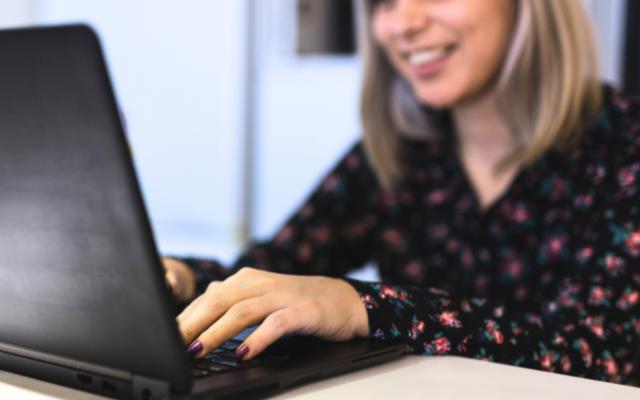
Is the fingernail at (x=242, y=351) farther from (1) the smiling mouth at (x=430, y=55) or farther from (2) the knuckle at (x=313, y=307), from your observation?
(1) the smiling mouth at (x=430, y=55)

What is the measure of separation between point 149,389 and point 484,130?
3.05ft

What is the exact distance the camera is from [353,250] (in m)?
1.39

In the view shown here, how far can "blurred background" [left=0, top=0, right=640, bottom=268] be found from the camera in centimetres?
232

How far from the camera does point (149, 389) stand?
478 millimetres

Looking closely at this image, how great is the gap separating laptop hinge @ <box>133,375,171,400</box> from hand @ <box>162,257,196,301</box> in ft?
1.23

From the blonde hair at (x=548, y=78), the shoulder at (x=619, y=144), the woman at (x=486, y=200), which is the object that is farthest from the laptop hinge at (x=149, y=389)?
the blonde hair at (x=548, y=78)

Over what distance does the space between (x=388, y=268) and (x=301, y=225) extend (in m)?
0.17

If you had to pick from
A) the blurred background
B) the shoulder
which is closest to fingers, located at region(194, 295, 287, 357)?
the shoulder

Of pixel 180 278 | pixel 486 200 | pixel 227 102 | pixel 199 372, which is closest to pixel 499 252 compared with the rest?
pixel 486 200

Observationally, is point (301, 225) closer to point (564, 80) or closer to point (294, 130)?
point (564, 80)

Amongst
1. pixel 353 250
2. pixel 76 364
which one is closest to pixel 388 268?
pixel 353 250

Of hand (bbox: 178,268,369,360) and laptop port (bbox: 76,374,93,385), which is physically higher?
laptop port (bbox: 76,374,93,385)

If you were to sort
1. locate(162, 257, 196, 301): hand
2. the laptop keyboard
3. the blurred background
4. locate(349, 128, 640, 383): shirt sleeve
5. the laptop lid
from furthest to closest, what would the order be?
the blurred background
locate(162, 257, 196, 301): hand
locate(349, 128, 640, 383): shirt sleeve
the laptop keyboard
the laptop lid

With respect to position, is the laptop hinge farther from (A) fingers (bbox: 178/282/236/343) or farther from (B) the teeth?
(B) the teeth
